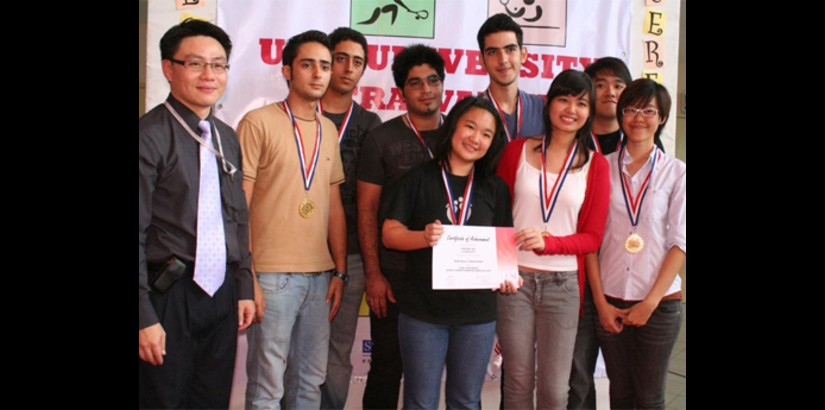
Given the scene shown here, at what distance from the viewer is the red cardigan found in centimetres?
269

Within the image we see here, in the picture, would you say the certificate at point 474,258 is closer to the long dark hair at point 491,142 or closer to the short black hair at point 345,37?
the long dark hair at point 491,142

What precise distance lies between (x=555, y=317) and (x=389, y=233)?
2.99ft

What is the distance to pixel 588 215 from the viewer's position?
2768mm

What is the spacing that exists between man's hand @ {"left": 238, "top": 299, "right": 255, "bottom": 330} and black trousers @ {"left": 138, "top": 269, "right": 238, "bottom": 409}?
0.06 meters

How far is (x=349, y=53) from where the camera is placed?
3309mm

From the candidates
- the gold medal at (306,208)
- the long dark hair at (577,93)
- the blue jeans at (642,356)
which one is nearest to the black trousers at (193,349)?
the gold medal at (306,208)

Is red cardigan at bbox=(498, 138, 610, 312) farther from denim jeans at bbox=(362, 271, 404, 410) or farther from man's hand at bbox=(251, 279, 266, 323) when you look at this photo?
man's hand at bbox=(251, 279, 266, 323)

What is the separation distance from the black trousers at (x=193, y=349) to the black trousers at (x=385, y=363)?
0.95 m

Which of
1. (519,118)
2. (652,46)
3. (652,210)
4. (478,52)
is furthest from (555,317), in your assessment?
(652,46)

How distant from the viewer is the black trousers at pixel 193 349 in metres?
2.24

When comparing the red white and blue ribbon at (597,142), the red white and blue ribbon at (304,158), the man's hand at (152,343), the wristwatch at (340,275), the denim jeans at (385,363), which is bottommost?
the denim jeans at (385,363)

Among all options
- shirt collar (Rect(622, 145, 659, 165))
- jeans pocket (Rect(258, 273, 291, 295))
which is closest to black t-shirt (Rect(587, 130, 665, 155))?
shirt collar (Rect(622, 145, 659, 165))

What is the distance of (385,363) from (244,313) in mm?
981

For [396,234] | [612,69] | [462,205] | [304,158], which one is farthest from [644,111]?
[304,158]
